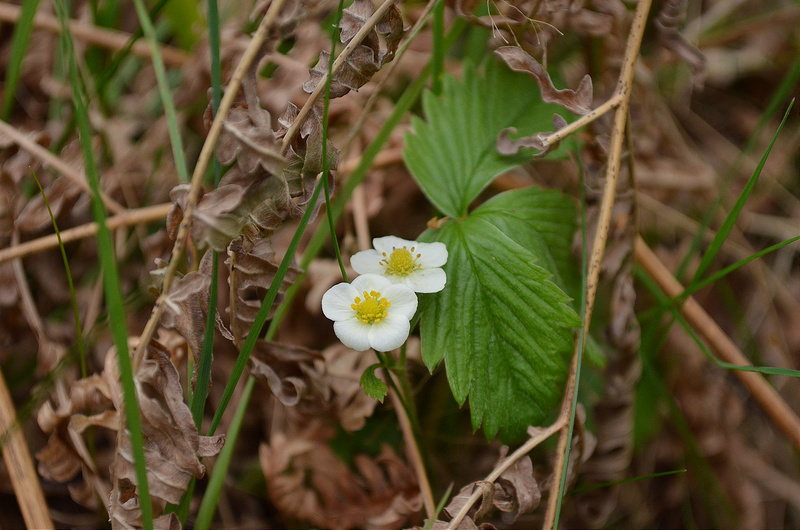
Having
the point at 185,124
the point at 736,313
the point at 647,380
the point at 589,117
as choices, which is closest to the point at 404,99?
the point at 589,117

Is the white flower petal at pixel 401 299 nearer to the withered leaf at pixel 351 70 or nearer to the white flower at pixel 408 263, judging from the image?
the white flower at pixel 408 263

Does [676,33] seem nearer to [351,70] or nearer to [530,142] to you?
[530,142]

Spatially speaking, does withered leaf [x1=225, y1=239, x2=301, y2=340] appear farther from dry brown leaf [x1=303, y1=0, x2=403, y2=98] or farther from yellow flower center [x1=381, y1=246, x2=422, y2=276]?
dry brown leaf [x1=303, y1=0, x2=403, y2=98]

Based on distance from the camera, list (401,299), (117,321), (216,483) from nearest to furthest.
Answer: (117,321) < (401,299) < (216,483)

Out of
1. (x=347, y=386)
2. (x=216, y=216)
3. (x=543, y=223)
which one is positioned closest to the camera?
(x=216, y=216)

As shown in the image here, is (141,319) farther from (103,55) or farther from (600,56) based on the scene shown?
(600,56)

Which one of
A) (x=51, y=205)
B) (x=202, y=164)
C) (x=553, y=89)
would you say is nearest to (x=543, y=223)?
(x=553, y=89)

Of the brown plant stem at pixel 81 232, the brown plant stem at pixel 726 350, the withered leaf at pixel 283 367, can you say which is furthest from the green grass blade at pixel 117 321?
the brown plant stem at pixel 726 350

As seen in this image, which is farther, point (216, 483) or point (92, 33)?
point (92, 33)
